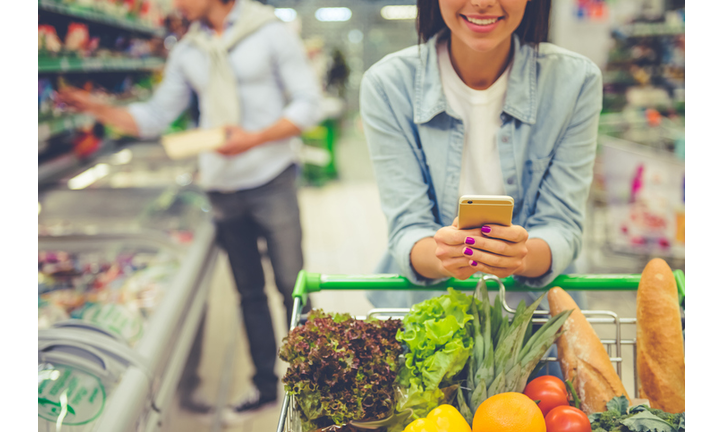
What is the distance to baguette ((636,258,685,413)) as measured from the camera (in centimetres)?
105

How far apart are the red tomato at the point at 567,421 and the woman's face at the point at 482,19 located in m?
0.70

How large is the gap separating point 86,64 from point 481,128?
2382 millimetres

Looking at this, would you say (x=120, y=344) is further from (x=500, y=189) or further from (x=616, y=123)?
(x=616, y=123)

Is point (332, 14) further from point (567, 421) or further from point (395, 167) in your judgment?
point (567, 421)

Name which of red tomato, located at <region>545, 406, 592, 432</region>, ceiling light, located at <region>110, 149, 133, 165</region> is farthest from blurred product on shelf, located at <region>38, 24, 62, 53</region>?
red tomato, located at <region>545, 406, 592, 432</region>

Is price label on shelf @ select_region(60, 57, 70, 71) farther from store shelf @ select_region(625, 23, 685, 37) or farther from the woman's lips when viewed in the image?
store shelf @ select_region(625, 23, 685, 37)

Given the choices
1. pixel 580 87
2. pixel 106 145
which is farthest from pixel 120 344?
pixel 106 145

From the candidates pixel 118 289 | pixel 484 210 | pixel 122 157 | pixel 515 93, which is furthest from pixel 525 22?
pixel 122 157

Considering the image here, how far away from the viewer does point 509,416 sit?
2.88ft

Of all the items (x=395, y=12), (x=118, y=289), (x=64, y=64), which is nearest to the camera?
(x=118, y=289)

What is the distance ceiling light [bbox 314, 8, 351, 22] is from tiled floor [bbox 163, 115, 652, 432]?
6588 millimetres

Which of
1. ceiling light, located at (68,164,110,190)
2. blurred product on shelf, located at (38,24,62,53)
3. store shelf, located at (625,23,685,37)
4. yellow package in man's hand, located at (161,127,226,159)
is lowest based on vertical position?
ceiling light, located at (68,164,110,190)

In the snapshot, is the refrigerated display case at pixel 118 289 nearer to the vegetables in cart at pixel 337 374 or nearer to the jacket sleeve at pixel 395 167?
the vegetables in cart at pixel 337 374
